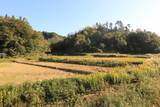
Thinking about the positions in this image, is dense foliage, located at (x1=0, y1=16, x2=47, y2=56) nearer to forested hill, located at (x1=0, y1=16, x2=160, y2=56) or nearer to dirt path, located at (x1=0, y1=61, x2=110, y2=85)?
forested hill, located at (x1=0, y1=16, x2=160, y2=56)

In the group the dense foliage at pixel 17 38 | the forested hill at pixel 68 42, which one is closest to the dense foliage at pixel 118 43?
the forested hill at pixel 68 42

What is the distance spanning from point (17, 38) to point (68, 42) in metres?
17.6

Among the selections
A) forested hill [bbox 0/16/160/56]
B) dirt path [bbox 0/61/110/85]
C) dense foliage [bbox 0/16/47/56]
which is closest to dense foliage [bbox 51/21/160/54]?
forested hill [bbox 0/16/160/56]

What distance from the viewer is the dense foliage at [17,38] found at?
29.5 meters

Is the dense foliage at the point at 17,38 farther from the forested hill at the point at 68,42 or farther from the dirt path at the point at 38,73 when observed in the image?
the dirt path at the point at 38,73

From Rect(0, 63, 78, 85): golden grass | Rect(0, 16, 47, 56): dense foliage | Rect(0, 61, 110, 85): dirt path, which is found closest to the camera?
Rect(0, 63, 78, 85): golden grass

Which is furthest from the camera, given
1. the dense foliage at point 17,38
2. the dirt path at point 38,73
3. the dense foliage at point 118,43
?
the dense foliage at point 118,43

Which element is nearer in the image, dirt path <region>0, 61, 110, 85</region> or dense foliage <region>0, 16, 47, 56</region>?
dirt path <region>0, 61, 110, 85</region>

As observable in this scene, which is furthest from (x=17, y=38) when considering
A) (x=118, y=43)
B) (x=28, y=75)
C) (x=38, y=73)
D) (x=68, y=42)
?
(x=118, y=43)

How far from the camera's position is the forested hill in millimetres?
30156

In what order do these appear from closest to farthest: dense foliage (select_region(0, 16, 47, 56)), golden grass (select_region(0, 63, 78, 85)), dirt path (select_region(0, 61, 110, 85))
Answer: golden grass (select_region(0, 63, 78, 85)) < dirt path (select_region(0, 61, 110, 85)) < dense foliage (select_region(0, 16, 47, 56))

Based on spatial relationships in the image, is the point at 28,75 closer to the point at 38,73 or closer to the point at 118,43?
the point at 38,73

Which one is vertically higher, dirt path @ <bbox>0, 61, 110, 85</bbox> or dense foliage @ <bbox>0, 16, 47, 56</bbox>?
dense foliage @ <bbox>0, 16, 47, 56</bbox>

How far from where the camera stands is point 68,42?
149ft
